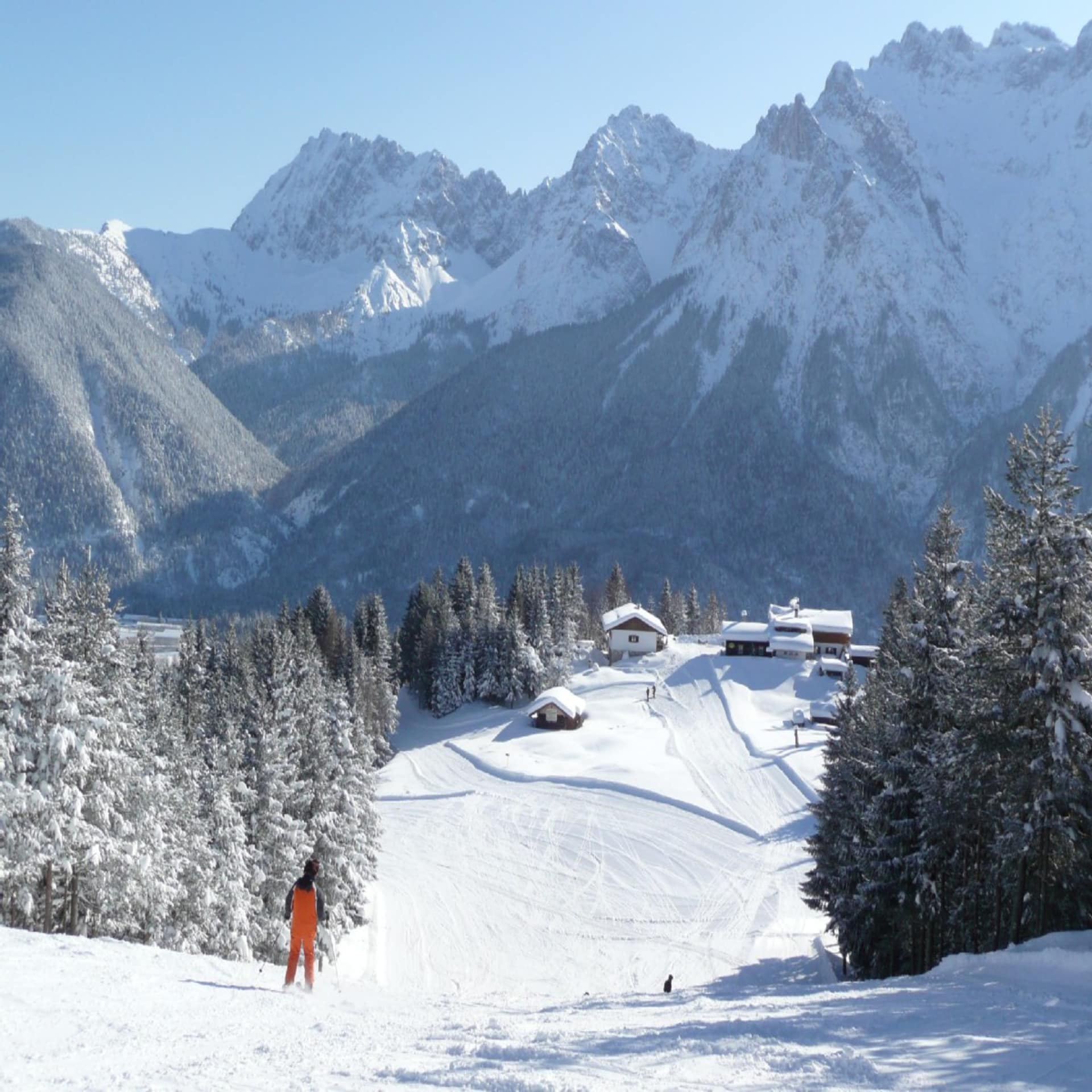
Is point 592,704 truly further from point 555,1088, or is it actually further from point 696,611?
point 555,1088

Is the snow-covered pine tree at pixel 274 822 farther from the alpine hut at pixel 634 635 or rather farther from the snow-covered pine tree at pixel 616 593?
the snow-covered pine tree at pixel 616 593

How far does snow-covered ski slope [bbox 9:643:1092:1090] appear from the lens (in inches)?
412

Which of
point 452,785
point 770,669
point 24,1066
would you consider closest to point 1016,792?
point 24,1066

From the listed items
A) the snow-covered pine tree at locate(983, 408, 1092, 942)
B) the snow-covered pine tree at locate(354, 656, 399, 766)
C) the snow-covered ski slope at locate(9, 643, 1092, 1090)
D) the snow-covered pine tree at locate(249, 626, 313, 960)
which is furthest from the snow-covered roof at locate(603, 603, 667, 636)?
the snow-covered pine tree at locate(983, 408, 1092, 942)

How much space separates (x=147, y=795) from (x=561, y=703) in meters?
47.6

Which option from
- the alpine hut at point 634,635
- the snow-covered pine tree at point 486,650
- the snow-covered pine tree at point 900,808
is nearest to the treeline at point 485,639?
the snow-covered pine tree at point 486,650

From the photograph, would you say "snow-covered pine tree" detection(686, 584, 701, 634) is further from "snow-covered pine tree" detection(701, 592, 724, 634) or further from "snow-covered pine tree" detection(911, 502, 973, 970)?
"snow-covered pine tree" detection(911, 502, 973, 970)

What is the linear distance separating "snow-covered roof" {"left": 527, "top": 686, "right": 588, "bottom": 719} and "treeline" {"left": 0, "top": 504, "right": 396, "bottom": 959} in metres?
32.5

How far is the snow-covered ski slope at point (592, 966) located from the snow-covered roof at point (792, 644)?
12.4 feet

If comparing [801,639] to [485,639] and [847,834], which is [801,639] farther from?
[847,834]

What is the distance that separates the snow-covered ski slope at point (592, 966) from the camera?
1047cm

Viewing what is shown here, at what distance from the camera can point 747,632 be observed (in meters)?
92.8

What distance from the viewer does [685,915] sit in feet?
133

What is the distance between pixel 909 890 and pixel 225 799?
19751mm
